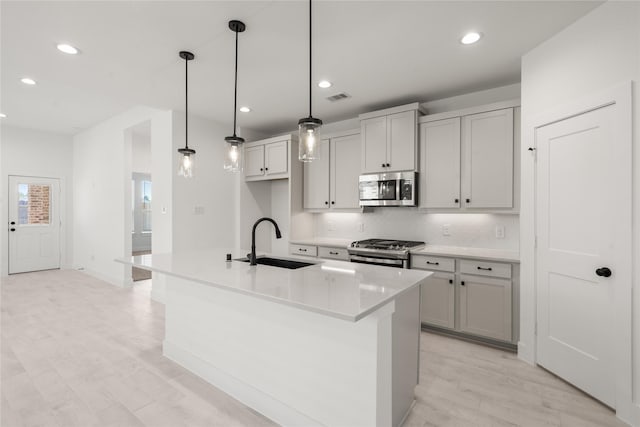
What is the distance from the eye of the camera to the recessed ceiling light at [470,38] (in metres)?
2.38

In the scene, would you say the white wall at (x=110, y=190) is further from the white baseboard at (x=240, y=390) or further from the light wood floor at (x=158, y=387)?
the white baseboard at (x=240, y=390)

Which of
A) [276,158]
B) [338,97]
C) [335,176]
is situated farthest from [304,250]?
[338,97]

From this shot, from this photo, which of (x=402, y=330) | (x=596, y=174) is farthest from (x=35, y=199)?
(x=596, y=174)

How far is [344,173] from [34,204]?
6700 mm

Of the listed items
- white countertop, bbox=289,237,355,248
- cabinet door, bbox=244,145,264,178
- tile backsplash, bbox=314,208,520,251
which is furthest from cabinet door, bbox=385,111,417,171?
cabinet door, bbox=244,145,264,178

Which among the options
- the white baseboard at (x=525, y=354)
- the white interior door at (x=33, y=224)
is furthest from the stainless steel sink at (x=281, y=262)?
the white interior door at (x=33, y=224)

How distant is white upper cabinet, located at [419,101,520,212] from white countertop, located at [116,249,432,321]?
167 cm

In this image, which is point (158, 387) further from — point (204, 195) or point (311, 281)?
point (204, 195)

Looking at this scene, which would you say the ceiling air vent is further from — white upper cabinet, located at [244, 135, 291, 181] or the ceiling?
white upper cabinet, located at [244, 135, 291, 181]

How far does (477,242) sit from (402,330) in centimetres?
217

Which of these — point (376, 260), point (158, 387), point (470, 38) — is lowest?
point (158, 387)

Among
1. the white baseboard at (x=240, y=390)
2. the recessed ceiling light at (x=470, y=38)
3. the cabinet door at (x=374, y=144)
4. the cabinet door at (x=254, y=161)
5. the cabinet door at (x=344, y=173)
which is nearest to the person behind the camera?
the white baseboard at (x=240, y=390)

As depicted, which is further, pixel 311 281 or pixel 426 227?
pixel 426 227

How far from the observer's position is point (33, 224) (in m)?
6.45
